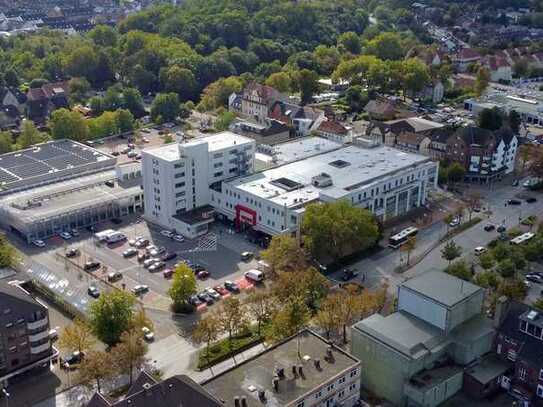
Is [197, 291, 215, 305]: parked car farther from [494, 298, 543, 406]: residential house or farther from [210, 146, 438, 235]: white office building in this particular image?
[494, 298, 543, 406]: residential house

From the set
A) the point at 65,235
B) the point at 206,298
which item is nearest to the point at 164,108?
the point at 65,235

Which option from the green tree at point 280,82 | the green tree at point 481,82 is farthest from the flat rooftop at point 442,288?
the green tree at point 481,82

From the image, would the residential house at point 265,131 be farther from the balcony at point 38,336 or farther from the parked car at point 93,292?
the balcony at point 38,336

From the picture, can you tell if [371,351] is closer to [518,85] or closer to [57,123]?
[57,123]

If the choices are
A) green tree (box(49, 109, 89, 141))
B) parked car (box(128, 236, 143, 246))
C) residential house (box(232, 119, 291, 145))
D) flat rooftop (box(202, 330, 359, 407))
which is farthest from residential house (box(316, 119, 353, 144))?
flat rooftop (box(202, 330, 359, 407))

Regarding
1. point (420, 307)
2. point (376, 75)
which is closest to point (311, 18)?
point (376, 75)
